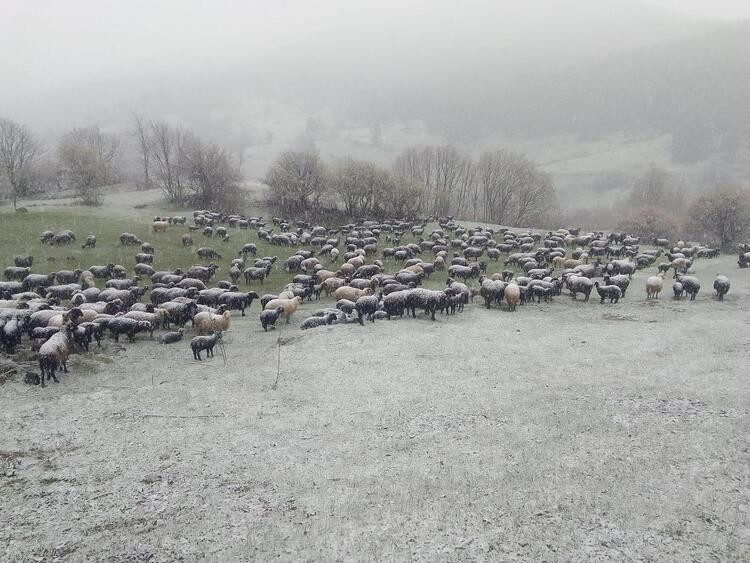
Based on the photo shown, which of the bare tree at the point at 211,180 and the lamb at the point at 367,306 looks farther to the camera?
the bare tree at the point at 211,180

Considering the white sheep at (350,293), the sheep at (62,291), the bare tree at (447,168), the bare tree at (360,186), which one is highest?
the bare tree at (447,168)

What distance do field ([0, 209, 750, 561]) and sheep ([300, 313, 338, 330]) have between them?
10.9ft

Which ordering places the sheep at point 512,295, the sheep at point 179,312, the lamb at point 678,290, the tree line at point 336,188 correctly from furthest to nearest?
1. the tree line at point 336,188
2. the lamb at point 678,290
3. the sheep at point 512,295
4. the sheep at point 179,312

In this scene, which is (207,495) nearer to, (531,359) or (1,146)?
(531,359)

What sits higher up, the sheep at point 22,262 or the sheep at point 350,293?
the sheep at point 22,262

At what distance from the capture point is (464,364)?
16.0m

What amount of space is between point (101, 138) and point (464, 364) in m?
106

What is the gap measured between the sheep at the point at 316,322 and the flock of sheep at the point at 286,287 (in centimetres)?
5

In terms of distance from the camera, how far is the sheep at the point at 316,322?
21.5 metres

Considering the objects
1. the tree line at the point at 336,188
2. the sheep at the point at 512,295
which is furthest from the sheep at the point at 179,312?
the tree line at the point at 336,188

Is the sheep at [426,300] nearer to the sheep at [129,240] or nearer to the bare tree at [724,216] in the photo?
the sheep at [129,240]

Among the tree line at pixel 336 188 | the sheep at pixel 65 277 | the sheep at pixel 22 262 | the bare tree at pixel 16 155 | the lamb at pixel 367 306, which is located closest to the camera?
the lamb at pixel 367 306

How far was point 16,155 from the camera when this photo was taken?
226ft

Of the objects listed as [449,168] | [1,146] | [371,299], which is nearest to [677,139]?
[449,168]
